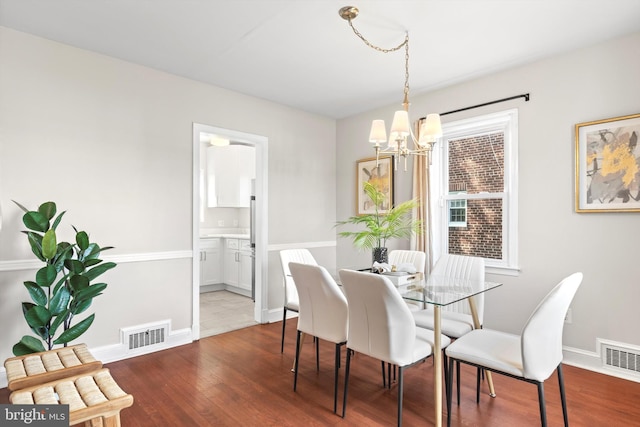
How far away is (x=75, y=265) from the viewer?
8.39 ft

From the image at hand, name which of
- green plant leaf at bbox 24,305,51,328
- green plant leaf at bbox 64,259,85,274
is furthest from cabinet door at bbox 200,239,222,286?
green plant leaf at bbox 24,305,51,328

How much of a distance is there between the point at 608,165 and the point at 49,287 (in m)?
4.34

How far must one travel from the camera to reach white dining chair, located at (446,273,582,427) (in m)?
1.81

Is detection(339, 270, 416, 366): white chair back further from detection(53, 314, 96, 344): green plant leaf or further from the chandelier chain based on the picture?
detection(53, 314, 96, 344): green plant leaf

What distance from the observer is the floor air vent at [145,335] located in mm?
3295

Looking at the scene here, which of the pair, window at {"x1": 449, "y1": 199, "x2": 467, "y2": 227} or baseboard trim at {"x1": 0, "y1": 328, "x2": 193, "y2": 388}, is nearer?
baseboard trim at {"x1": 0, "y1": 328, "x2": 193, "y2": 388}

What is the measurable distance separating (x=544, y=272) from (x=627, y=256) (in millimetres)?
604

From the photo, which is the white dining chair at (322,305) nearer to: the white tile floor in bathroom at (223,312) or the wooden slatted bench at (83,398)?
the wooden slatted bench at (83,398)

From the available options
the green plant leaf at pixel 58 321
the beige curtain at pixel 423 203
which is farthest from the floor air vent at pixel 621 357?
the green plant leaf at pixel 58 321

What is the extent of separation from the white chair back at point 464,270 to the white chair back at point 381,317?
102 centimetres

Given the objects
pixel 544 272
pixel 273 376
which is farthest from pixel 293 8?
pixel 544 272

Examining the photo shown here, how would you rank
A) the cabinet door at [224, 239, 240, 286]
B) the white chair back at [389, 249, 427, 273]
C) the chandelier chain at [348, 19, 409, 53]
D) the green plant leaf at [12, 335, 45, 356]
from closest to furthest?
the green plant leaf at [12, 335, 45, 356] → the chandelier chain at [348, 19, 409, 53] → the white chair back at [389, 249, 427, 273] → the cabinet door at [224, 239, 240, 286]

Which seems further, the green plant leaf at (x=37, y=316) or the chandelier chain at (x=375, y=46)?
the chandelier chain at (x=375, y=46)

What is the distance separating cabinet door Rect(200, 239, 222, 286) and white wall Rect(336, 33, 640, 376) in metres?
4.26
